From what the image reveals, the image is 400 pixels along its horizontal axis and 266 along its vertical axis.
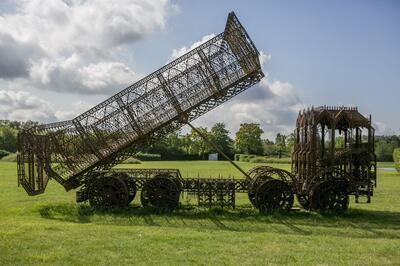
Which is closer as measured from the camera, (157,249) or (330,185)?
(157,249)

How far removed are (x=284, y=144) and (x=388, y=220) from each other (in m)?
111

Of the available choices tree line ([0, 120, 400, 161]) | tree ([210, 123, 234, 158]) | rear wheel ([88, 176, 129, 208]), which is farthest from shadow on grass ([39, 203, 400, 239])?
tree ([210, 123, 234, 158])

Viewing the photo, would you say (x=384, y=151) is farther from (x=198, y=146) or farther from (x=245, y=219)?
(x=245, y=219)

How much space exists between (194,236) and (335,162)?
8.62m

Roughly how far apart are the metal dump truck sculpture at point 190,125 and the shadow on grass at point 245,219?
23.6 inches

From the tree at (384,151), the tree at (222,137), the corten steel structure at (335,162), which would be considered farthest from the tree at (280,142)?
the corten steel structure at (335,162)

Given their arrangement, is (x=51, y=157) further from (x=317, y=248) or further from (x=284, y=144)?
(x=284, y=144)

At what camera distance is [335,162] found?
1981cm

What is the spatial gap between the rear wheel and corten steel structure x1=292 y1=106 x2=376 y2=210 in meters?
7.43

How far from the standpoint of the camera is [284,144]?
128 m

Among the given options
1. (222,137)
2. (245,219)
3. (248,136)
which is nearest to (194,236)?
(245,219)

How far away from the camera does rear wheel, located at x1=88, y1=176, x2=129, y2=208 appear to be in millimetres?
19391

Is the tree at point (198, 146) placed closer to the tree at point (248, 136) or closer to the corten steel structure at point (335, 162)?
the tree at point (248, 136)

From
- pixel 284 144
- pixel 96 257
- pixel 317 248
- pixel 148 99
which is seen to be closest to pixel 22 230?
pixel 96 257
